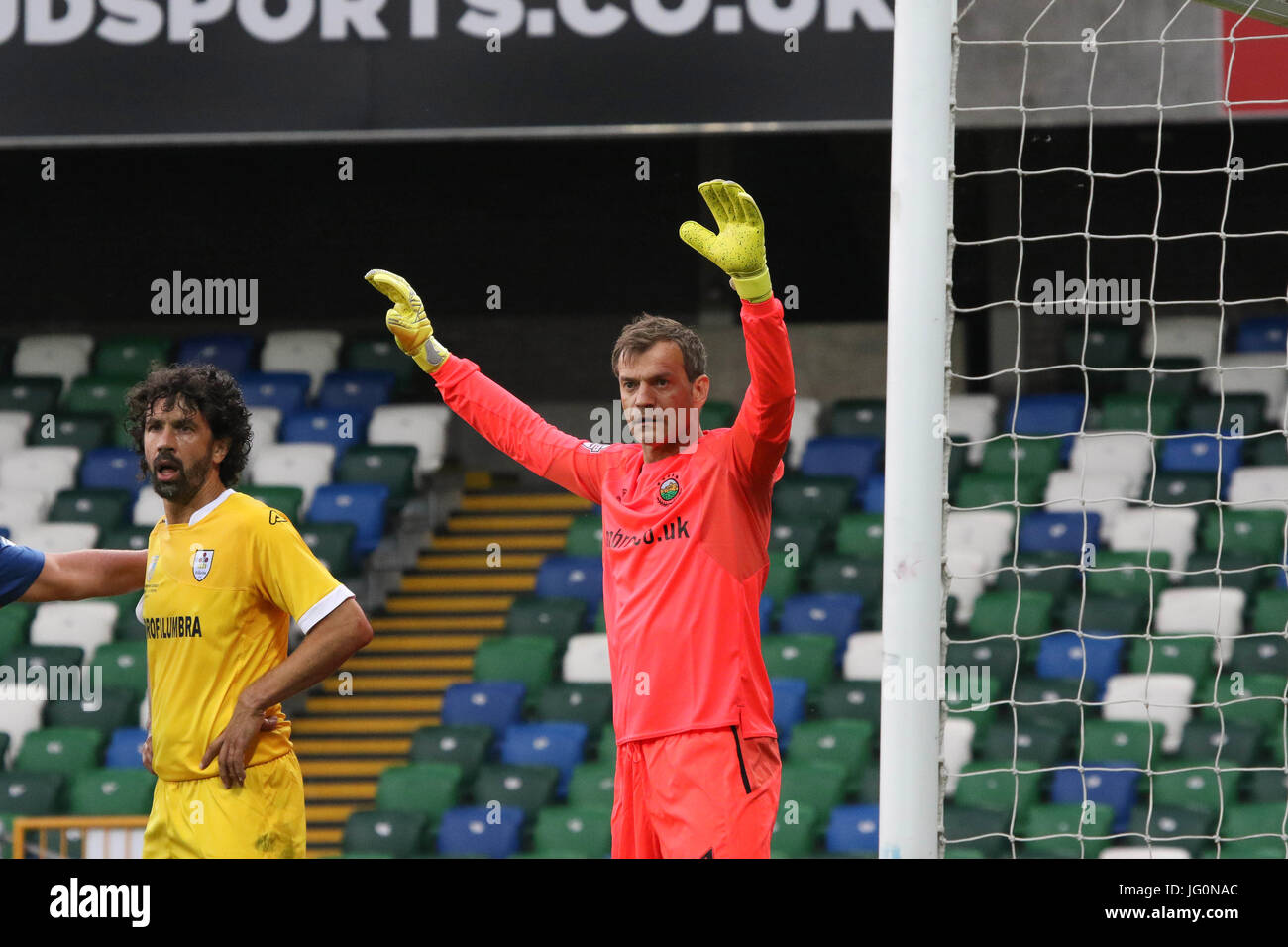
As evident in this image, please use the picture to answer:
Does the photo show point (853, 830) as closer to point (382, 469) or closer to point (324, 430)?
point (382, 469)

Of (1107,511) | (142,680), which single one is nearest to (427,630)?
(142,680)

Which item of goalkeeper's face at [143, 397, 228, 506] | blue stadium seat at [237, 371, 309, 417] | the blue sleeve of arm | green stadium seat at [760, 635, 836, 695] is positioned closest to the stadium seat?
blue stadium seat at [237, 371, 309, 417]

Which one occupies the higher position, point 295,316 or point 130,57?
point 130,57

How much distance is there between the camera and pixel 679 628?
11.0 feet

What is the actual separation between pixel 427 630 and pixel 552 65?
350 cm

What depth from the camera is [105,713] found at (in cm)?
883

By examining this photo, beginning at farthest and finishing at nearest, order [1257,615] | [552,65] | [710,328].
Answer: [710,328] < [552,65] < [1257,615]

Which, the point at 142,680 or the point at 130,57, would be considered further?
the point at 130,57

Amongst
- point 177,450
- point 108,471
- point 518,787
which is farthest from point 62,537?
point 177,450

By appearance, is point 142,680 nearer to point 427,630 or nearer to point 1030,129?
point 427,630

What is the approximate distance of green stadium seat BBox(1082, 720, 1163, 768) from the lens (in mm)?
7918

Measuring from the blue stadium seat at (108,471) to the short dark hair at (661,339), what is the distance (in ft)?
25.9

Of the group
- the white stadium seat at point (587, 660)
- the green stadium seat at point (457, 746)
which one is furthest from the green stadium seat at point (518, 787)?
the white stadium seat at point (587, 660)

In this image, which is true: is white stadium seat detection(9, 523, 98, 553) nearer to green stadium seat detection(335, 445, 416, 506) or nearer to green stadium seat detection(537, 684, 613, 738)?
green stadium seat detection(335, 445, 416, 506)
